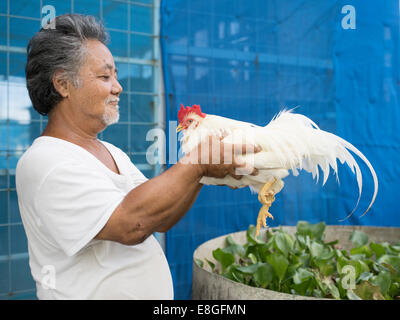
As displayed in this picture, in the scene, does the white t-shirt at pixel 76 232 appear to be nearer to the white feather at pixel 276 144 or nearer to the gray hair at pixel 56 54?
the gray hair at pixel 56 54

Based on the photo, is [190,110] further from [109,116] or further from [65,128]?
[65,128]

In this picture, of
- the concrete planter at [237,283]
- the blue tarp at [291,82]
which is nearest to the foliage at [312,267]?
the concrete planter at [237,283]

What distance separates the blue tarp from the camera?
2.56m

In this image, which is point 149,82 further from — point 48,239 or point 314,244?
point 48,239

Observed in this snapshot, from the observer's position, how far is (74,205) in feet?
2.85

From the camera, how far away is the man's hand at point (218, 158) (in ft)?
3.13

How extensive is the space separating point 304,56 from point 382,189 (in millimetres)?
1260

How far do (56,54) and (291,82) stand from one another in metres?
2.13

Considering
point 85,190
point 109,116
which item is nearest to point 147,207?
point 85,190

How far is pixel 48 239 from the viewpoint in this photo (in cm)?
97

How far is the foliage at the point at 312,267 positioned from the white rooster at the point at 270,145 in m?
0.73

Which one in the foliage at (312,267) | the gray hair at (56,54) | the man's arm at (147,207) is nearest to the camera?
the man's arm at (147,207)

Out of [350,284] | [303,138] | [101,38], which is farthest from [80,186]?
[350,284]

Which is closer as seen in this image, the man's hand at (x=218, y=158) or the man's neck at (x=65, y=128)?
Result: the man's hand at (x=218, y=158)
